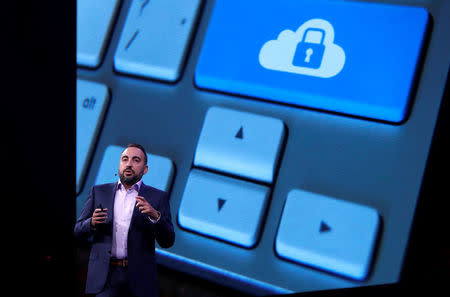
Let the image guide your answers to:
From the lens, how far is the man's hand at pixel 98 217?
27 cm

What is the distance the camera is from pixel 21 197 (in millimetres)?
279

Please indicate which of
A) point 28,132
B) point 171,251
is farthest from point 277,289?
point 28,132

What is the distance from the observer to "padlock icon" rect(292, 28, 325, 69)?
0.31m

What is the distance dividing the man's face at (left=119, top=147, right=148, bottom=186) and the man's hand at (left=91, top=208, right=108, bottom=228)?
0.07ft

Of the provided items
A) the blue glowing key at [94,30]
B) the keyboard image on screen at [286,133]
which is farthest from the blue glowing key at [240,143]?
the blue glowing key at [94,30]

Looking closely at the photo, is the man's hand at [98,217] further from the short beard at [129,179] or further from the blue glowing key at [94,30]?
the blue glowing key at [94,30]

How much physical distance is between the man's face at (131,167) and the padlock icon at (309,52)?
12cm

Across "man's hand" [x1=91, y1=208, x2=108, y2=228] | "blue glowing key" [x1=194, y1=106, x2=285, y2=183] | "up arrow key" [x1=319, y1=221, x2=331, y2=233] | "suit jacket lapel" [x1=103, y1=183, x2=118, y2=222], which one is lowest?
"man's hand" [x1=91, y1=208, x2=108, y2=228]

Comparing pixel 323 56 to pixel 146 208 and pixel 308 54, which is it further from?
pixel 146 208

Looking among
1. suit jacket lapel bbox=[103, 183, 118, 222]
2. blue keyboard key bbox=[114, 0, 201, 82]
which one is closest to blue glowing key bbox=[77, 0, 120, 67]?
blue keyboard key bbox=[114, 0, 201, 82]

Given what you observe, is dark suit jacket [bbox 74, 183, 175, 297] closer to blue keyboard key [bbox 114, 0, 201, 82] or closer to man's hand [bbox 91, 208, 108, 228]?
man's hand [bbox 91, 208, 108, 228]

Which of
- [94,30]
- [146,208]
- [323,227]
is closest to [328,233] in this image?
[323,227]

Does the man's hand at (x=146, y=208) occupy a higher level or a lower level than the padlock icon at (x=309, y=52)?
lower

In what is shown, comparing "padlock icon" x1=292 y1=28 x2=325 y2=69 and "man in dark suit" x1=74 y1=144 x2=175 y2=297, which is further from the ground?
"padlock icon" x1=292 y1=28 x2=325 y2=69
